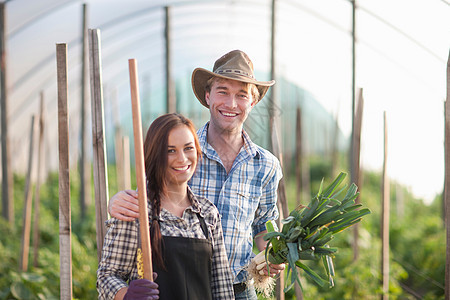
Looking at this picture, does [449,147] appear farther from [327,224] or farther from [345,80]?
[345,80]

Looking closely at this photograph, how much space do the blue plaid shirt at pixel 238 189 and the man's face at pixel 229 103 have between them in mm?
126

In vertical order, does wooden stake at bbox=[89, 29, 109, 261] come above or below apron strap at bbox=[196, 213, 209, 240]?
above

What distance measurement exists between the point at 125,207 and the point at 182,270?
289 millimetres

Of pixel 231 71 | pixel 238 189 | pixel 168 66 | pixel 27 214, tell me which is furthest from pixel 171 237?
pixel 168 66

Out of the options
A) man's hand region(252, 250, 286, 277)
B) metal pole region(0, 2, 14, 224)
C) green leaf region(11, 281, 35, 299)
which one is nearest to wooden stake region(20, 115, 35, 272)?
green leaf region(11, 281, 35, 299)

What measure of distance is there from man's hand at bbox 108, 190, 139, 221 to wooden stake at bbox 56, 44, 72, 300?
0.43 metres

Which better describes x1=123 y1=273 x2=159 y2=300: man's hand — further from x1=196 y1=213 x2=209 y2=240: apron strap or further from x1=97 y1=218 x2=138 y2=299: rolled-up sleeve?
x1=196 y1=213 x2=209 y2=240: apron strap

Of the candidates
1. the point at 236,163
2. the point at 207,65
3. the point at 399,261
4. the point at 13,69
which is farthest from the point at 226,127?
the point at 207,65

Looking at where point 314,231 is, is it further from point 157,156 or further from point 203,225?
point 157,156

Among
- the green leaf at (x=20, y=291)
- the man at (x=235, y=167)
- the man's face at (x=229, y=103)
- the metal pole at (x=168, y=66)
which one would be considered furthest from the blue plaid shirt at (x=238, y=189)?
the metal pole at (x=168, y=66)

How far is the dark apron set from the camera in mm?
1712

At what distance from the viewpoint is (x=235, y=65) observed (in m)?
2.14

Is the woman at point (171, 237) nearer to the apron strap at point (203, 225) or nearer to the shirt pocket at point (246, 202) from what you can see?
the apron strap at point (203, 225)

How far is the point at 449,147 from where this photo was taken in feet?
8.38
